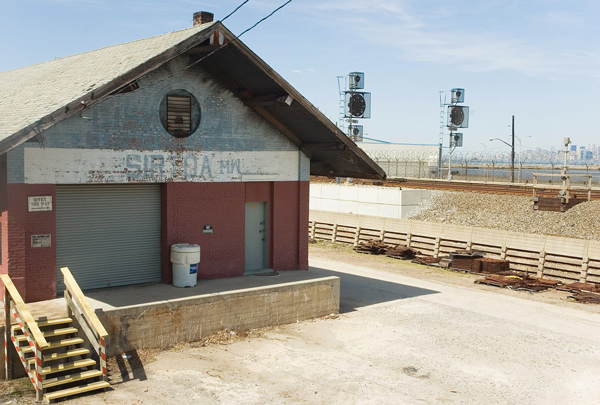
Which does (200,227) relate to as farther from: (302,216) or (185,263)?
(302,216)

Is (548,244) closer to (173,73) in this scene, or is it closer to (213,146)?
(213,146)

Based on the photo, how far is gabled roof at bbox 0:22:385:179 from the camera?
12.5m

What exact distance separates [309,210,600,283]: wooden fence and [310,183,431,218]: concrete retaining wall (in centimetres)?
497

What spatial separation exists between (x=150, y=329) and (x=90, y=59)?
8.16m

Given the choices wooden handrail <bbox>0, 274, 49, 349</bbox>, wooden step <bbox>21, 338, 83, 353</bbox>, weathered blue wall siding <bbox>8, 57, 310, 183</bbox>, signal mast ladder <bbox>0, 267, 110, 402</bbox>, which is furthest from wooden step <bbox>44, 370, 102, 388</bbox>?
weathered blue wall siding <bbox>8, 57, 310, 183</bbox>

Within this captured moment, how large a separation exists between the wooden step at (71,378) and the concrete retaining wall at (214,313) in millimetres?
1285

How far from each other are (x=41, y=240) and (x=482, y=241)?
56.1 feet

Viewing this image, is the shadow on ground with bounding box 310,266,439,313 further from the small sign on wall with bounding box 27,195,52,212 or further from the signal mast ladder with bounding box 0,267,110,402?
the small sign on wall with bounding box 27,195,52,212

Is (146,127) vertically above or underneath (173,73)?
underneath

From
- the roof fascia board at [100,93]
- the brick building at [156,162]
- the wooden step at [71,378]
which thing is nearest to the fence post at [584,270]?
the brick building at [156,162]

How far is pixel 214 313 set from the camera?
13875 millimetres

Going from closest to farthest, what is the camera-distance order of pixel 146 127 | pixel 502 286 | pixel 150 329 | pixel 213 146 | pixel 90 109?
pixel 150 329 < pixel 90 109 < pixel 146 127 < pixel 213 146 < pixel 502 286

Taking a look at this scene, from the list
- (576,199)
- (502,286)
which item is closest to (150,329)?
(502,286)

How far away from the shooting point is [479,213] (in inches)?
1356
